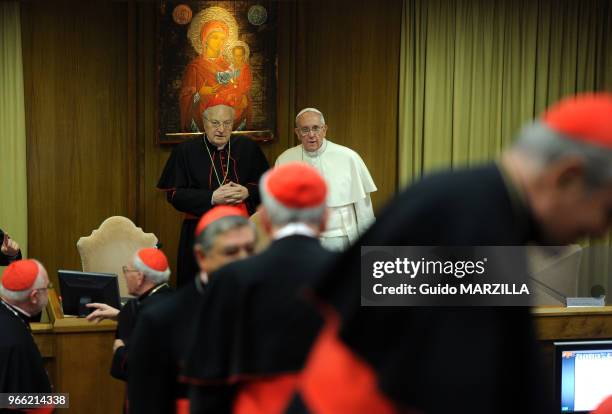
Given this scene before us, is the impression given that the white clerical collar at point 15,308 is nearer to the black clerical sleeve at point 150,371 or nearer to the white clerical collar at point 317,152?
the black clerical sleeve at point 150,371

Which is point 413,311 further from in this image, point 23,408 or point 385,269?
point 23,408

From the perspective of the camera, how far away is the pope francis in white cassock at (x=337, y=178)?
737 cm

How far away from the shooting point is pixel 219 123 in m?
7.25

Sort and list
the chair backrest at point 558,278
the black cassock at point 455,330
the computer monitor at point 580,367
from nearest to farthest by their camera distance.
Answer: the black cassock at point 455,330
the computer monitor at point 580,367
the chair backrest at point 558,278

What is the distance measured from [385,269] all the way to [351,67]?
6.40m

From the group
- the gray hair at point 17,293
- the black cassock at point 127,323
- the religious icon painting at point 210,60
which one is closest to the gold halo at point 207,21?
the religious icon painting at point 210,60

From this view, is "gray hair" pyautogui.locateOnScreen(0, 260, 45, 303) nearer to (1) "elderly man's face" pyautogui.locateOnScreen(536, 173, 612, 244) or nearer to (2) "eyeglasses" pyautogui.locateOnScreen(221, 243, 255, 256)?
(2) "eyeglasses" pyautogui.locateOnScreen(221, 243, 255, 256)

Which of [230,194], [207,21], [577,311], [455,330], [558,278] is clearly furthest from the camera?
[207,21]

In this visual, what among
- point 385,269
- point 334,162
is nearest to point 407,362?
point 385,269

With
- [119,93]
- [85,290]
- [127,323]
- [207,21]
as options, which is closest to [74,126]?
[119,93]

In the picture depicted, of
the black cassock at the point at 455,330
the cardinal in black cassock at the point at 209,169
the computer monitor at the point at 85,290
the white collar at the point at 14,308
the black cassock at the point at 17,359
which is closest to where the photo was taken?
the black cassock at the point at 455,330

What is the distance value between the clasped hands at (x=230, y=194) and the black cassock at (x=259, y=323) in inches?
170

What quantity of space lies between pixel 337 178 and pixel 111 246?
1.87 metres

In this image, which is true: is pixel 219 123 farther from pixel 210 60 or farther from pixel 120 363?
pixel 120 363
